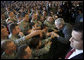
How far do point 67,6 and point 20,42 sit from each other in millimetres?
5641

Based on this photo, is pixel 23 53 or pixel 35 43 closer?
pixel 23 53

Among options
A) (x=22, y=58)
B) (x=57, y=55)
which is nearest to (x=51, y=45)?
(x=57, y=55)

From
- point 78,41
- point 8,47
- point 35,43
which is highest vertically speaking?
point 78,41

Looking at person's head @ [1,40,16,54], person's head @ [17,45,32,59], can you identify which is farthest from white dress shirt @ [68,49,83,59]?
person's head @ [1,40,16,54]

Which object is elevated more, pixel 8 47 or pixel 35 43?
pixel 8 47

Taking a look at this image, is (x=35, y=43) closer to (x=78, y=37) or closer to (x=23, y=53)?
(x=23, y=53)

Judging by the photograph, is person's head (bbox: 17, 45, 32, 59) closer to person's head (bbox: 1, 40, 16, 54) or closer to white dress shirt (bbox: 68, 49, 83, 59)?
person's head (bbox: 1, 40, 16, 54)

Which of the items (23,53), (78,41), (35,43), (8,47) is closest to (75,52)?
(78,41)

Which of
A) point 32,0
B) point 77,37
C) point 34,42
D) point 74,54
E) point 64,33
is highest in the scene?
point 77,37

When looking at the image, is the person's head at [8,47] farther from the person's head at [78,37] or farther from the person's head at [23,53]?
the person's head at [78,37]

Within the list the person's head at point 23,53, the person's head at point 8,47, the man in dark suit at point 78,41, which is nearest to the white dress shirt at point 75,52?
the man in dark suit at point 78,41

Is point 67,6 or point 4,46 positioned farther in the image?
point 67,6

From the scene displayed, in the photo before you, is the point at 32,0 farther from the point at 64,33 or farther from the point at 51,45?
the point at 51,45

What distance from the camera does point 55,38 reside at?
11.2 feet
